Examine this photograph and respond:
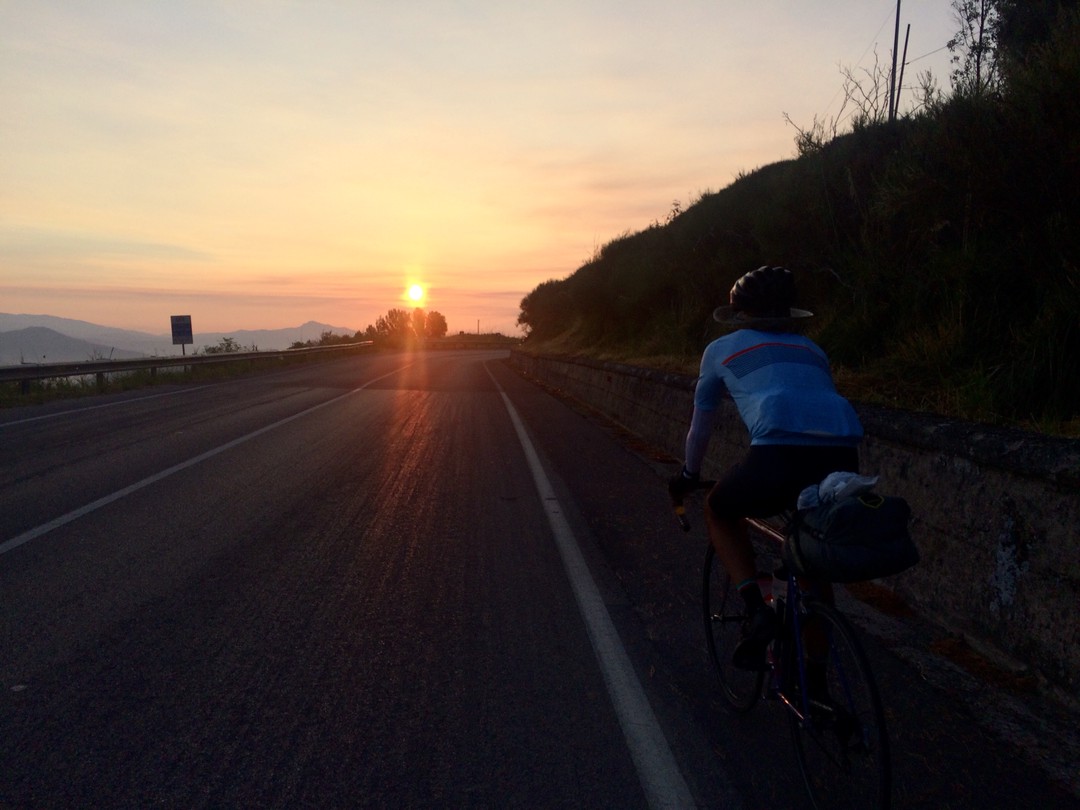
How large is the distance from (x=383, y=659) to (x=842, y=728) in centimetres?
243

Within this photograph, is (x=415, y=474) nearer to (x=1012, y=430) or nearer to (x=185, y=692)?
(x=185, y=692)

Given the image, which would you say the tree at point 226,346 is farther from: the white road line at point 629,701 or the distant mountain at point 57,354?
the white road line at point 629,701

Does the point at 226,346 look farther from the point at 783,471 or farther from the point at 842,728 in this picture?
the point at 842,728

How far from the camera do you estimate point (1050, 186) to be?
7500 mm

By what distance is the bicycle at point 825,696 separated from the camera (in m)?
2.90

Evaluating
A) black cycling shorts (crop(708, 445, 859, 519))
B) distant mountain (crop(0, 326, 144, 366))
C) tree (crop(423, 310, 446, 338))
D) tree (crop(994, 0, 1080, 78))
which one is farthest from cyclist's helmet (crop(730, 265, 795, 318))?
tree (crop(423, 310, 446, 338))

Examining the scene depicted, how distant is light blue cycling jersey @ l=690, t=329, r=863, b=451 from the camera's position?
3355 mm

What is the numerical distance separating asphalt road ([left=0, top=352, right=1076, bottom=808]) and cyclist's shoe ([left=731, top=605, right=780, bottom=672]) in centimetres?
38

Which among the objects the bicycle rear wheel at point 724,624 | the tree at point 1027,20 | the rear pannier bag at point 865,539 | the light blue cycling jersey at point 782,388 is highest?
the tree at point 1027,20

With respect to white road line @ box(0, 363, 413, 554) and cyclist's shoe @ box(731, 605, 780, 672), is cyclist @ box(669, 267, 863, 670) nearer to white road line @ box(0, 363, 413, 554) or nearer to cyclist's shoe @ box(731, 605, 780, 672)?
cyclist's shoe @ box(731, 605, 780, 672)

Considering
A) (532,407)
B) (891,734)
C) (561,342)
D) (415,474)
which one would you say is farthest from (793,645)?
(561,342)

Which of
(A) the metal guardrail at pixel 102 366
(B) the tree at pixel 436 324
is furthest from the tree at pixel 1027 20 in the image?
(B) the tree at pixel 436 324

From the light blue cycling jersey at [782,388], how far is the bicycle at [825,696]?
36 centimetres

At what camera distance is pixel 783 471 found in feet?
11.1
